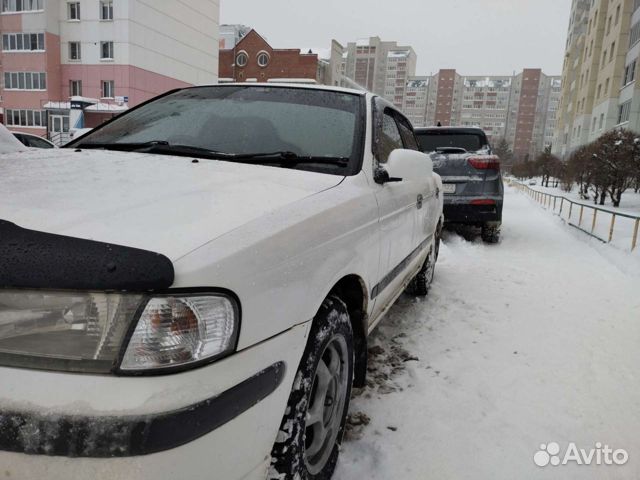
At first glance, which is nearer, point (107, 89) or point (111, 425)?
point (111, 425)

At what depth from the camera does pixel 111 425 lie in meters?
1.03

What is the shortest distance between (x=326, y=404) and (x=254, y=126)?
1464mm

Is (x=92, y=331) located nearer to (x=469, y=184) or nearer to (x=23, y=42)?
(x=469, y=184)

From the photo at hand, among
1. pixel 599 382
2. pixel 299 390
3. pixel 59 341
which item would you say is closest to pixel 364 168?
pixel 299 390

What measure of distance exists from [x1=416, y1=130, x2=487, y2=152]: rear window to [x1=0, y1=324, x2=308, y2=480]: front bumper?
276 inches

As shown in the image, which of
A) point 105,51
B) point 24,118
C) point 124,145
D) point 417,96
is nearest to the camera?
point 124,145

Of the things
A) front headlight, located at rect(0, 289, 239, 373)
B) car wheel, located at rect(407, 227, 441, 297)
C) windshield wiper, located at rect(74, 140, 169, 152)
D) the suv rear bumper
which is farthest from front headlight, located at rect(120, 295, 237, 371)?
the suv rear bumper

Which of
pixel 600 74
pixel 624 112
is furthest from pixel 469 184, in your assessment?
pixel 600 74

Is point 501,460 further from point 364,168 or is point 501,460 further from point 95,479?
point 95,479

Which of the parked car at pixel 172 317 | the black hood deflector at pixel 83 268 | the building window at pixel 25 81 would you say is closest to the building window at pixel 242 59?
the building window at pixel 25 81

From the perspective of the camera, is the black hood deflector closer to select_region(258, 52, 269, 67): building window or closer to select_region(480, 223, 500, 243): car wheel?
select_region(480, 223, 500, 243): car wheel

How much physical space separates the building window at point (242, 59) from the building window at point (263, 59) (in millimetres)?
1824

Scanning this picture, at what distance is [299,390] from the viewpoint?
1.52 m

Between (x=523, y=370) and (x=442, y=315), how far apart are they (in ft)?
3.79
